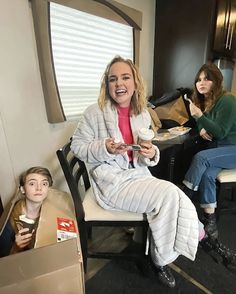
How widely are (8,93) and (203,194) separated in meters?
1.45

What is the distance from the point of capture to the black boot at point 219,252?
4.41 ft

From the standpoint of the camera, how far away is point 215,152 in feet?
5.19

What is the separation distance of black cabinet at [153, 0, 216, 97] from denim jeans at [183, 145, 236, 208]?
94 centimetres

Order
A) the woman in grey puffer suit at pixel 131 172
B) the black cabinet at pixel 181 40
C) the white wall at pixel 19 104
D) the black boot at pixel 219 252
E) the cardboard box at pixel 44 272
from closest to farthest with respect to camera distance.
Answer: the cardboard box at pixel 44 272 → the woman in grey puffer suit at pixel 131 172 → the white wall at pixel 19 104 → the black boot at pixel 219 252 → the black cabinet at pixel 181 40

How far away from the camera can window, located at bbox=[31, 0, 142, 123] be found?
1.39 meters

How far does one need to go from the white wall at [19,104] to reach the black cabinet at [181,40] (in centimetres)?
136

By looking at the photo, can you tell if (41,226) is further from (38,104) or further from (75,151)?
(38,104)

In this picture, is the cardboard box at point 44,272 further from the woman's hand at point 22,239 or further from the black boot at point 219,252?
the black boot at point 219,252

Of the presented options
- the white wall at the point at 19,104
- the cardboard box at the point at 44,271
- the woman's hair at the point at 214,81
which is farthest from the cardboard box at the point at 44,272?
the woman's hair at the point at 214,81

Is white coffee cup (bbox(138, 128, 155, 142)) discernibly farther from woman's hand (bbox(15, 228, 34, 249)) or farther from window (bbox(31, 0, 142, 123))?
woman's hand (bbox(15, 228, 34, 249))

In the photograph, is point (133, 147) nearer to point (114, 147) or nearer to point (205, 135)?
point (114, 147)

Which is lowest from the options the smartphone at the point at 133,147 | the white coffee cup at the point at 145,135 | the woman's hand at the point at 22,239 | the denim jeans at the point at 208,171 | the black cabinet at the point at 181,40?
the woman's hand at the point at 22,239

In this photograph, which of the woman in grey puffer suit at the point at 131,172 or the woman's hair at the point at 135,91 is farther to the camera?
the woman's hair at the point at 135,91

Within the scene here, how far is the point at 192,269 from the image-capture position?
1309 millimetres
